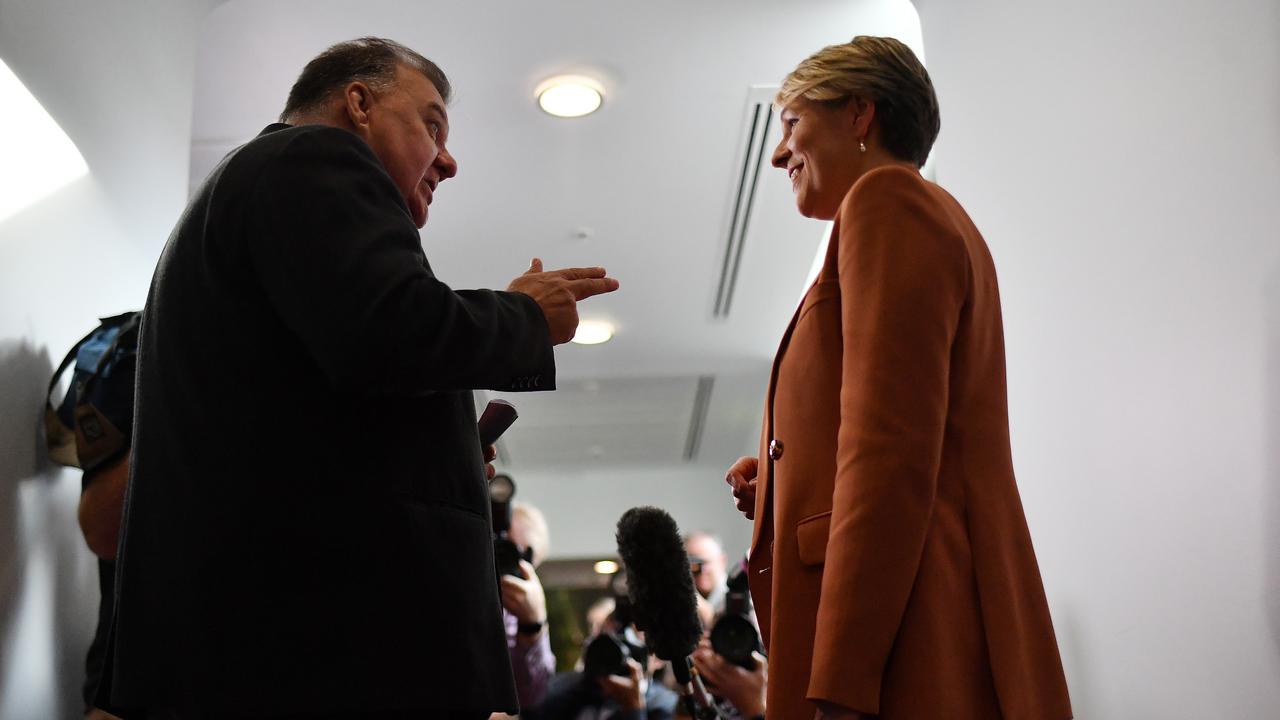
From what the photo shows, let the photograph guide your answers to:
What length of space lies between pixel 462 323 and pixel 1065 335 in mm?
1400

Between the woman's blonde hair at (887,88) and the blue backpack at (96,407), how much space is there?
3.65ft

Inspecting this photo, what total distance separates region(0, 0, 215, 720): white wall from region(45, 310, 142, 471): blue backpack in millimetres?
38

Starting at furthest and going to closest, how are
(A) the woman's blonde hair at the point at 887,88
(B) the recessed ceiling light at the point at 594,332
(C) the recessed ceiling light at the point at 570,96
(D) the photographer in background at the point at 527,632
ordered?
(B) the recessed ceiling light at the point at 594,332 → (C) the recessed ceiling light at the point at 570,96 → (D) the photographer in background at the point at 527,632 → (A) the woman's blonde hair at the point at 887,88

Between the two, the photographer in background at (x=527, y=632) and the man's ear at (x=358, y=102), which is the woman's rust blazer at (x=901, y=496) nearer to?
the man's ear at (x=358, y=102)

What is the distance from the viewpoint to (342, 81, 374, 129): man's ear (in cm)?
133

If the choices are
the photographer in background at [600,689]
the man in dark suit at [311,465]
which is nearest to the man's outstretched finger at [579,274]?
the man in dark suit at [311,465]

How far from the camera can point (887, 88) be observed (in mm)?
1460

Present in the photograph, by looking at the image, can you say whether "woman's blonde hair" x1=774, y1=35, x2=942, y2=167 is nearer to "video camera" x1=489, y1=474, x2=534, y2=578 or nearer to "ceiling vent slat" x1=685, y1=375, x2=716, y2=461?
"video camera" x1=489, y1=474, x2=534, y2=578

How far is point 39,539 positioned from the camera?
5.93 ft

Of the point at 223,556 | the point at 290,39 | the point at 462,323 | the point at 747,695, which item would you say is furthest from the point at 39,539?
the point at 290,39

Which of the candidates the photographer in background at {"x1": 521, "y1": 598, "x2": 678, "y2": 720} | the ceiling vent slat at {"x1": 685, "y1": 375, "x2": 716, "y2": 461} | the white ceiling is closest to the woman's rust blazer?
the photographer in background at {"x1": 521, "y1": 598, "x2": 678, "y2": 720}

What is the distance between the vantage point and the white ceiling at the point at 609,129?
3.09m

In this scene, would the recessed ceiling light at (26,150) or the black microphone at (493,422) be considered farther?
the recessed ceiling light at (26,150)

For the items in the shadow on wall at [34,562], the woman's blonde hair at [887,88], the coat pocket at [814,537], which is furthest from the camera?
the shadow on wall at [34,562]
